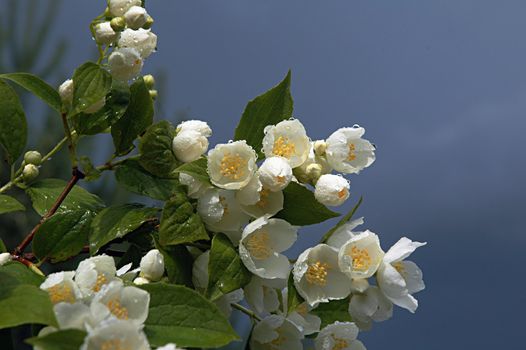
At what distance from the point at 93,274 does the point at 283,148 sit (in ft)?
1.07

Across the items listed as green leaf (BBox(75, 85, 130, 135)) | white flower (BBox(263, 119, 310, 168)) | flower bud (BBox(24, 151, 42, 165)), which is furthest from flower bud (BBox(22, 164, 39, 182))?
white flower (BBox(263, 119, 310, 168))

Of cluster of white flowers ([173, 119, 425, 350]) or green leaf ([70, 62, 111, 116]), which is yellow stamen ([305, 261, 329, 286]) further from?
green leaf ([70, 62, 111, 116])

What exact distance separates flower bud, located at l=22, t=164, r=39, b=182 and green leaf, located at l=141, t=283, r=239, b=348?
48 cm

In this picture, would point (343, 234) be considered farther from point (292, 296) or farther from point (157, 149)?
point (157, 149)

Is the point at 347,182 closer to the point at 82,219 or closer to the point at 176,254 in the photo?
the point at 176,254

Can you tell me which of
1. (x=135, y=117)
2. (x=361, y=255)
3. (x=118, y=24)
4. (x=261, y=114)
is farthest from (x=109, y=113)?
(x=361, y=255)

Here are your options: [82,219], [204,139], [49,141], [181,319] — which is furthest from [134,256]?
[49,141]

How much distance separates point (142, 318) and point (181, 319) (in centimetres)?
5

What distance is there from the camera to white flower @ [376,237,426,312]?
0.95 m

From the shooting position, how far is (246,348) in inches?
40.7

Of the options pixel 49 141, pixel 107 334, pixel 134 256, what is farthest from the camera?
pixel 49 141

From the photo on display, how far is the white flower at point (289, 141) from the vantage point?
986 mm

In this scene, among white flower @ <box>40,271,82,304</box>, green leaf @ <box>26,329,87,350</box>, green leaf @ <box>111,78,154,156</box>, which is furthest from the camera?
green leaf @ <box>111,78,154,156</box>

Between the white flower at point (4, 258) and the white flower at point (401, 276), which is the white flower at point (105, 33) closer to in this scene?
the white flower at point (4, 258)
